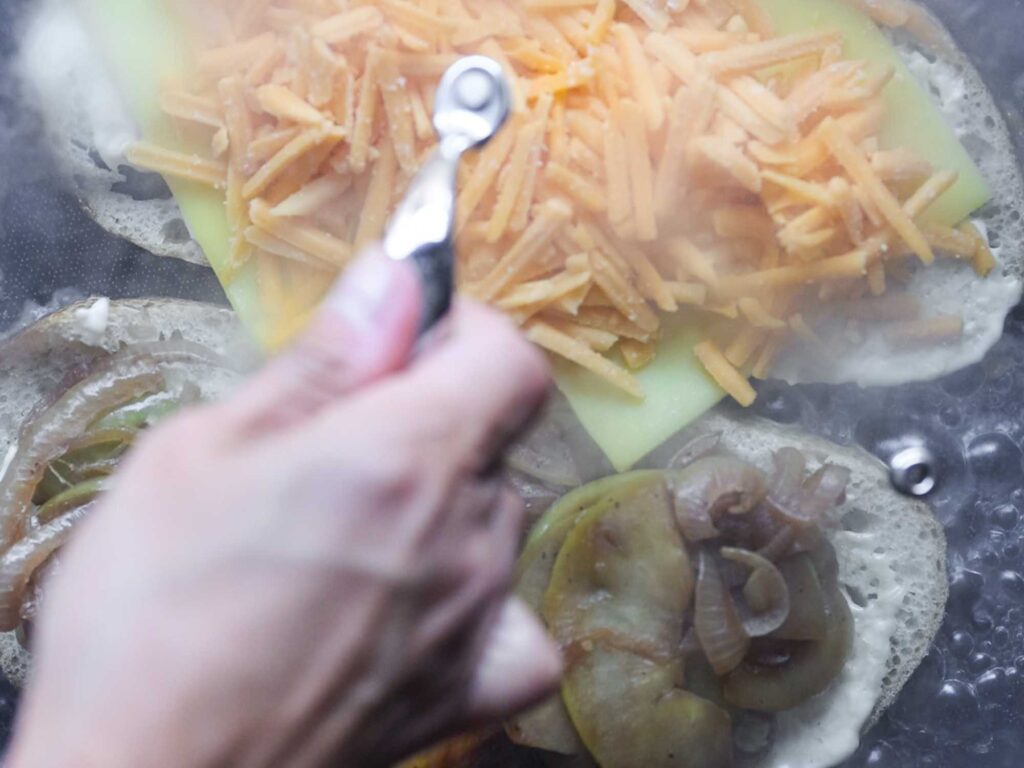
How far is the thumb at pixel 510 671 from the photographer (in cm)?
90

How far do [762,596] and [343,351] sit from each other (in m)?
1.05

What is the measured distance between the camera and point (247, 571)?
2.40 feet

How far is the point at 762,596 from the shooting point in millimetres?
1627

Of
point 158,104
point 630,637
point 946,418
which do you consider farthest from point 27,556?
point 946,418

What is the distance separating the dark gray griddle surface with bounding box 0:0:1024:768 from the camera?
Result: 1.93 meters

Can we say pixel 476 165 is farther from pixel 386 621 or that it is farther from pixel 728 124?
pixel 386 621

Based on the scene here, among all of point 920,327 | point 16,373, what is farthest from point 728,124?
point 16,373

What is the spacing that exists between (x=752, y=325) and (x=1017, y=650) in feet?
2.88

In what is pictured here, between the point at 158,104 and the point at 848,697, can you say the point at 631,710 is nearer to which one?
the point at 848,697

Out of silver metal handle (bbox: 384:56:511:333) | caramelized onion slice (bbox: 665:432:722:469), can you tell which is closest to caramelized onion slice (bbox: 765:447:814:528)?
caramelized onion slice (bbox: 665:432:722:469)

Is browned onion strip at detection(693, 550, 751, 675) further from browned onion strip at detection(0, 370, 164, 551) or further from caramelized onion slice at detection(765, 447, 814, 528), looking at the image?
browned onion strip at detection(0, 370, 164, 551)

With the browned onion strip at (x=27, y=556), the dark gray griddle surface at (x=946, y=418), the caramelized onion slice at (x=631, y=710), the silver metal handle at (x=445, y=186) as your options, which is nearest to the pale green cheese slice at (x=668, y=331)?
the dark gray griddle surface at (x=946, y=418)

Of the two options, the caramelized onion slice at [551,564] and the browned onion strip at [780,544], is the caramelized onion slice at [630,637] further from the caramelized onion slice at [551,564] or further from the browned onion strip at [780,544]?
the browned onion strip at [780,544]

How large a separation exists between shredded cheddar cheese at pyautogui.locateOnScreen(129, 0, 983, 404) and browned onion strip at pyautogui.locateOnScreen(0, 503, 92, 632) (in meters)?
0.53
